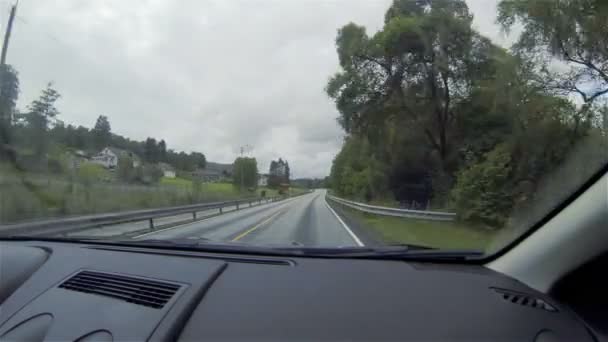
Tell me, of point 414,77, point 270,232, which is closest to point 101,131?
point 270,232

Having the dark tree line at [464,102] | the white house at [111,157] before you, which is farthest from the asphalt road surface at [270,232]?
the dark tree line at [464,102]

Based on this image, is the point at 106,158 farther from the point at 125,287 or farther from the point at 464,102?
the point at 464,102

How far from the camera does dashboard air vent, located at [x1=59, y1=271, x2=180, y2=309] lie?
2.40 metres

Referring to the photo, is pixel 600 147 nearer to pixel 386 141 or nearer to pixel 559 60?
pixel 559 60

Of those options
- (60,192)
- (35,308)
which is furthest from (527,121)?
(60,192)

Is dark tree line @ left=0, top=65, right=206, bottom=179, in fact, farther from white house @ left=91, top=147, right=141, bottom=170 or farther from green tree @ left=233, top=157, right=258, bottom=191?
green tree @ left=233, top=157, right=258, bottom=191

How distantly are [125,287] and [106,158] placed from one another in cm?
645

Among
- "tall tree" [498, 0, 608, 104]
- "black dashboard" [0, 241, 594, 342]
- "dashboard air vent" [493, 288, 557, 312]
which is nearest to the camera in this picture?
"black dashboard" [0, 241, 594, 342]

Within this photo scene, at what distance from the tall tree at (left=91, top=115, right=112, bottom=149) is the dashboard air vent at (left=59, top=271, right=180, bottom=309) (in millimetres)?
4897

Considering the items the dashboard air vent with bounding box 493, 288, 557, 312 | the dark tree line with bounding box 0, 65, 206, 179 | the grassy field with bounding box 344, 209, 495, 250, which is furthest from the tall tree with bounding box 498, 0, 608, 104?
the dark tree line with bounding box 0, 65, 206, 179

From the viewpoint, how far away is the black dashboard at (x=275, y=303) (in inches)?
80.0

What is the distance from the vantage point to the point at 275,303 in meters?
2.24

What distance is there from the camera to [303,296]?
2291mm

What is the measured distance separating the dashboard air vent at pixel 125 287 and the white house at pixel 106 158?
5.71 meters
